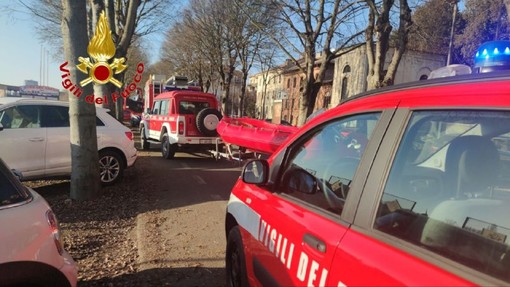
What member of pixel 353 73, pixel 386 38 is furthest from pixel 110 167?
pixel 353 73

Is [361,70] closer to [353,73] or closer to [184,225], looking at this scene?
[353,73]

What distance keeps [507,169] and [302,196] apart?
3.85ft

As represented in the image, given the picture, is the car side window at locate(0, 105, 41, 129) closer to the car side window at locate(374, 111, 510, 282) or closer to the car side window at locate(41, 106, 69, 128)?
the car side window at locate(41, 106, 69, 128)

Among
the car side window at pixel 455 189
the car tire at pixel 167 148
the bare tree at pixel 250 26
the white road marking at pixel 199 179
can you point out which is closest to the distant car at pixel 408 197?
the car side window at pixel 455 189

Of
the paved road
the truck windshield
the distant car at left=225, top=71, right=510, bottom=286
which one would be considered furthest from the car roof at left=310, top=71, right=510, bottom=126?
the truck windshield

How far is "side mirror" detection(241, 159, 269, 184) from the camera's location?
2859 mm

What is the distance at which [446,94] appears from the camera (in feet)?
5.51

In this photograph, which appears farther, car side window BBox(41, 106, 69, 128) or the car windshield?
car side window BBox(41, 106, 69, 128)

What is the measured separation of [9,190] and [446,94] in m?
2.57

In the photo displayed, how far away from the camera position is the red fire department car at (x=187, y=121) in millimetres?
12531

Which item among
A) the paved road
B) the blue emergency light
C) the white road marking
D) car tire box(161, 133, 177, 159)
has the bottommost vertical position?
the paved road

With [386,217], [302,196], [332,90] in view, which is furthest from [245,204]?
[332,90]

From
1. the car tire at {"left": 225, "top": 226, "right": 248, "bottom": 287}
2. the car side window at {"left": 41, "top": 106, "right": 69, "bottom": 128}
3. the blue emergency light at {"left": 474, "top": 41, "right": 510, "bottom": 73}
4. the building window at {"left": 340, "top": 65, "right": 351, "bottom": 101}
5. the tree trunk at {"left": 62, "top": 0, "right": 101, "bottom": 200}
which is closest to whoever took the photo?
the blue emergency light at {"left": 474, "top": 41, "right": 510, "bottom": 73}

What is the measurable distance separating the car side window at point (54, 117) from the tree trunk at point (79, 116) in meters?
1.20
